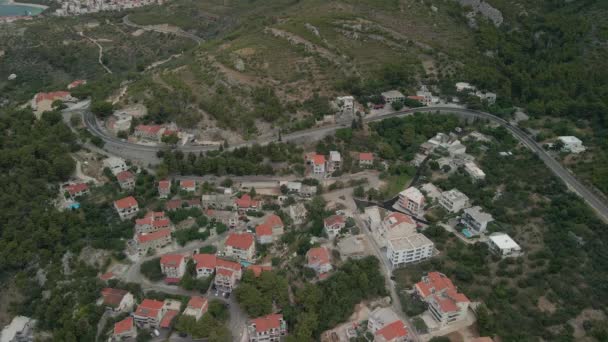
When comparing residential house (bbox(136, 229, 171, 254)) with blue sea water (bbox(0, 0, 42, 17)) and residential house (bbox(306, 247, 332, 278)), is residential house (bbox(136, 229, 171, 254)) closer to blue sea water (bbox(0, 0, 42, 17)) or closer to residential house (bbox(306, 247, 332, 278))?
residential house (bbox(306, 247, 332, 278))

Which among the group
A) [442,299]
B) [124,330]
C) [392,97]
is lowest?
[124,330]

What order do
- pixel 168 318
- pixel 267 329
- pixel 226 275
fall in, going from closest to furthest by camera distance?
pixel 267 329
pixel 168 318
pixel 226 275

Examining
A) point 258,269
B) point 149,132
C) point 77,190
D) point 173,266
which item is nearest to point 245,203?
point 258,269

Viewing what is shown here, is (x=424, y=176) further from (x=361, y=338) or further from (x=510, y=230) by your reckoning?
(x=361, y=338)

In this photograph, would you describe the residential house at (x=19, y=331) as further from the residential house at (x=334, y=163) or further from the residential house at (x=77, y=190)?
the residential house at (x=334, y=163)

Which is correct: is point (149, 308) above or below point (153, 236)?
below

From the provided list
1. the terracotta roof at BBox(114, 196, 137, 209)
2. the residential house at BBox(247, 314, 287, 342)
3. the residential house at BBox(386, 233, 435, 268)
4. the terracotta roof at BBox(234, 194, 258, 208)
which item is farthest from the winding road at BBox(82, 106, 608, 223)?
the residential house at BBox(247, 314, 287, 342)

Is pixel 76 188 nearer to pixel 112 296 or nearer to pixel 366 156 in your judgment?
pixel 112 296
